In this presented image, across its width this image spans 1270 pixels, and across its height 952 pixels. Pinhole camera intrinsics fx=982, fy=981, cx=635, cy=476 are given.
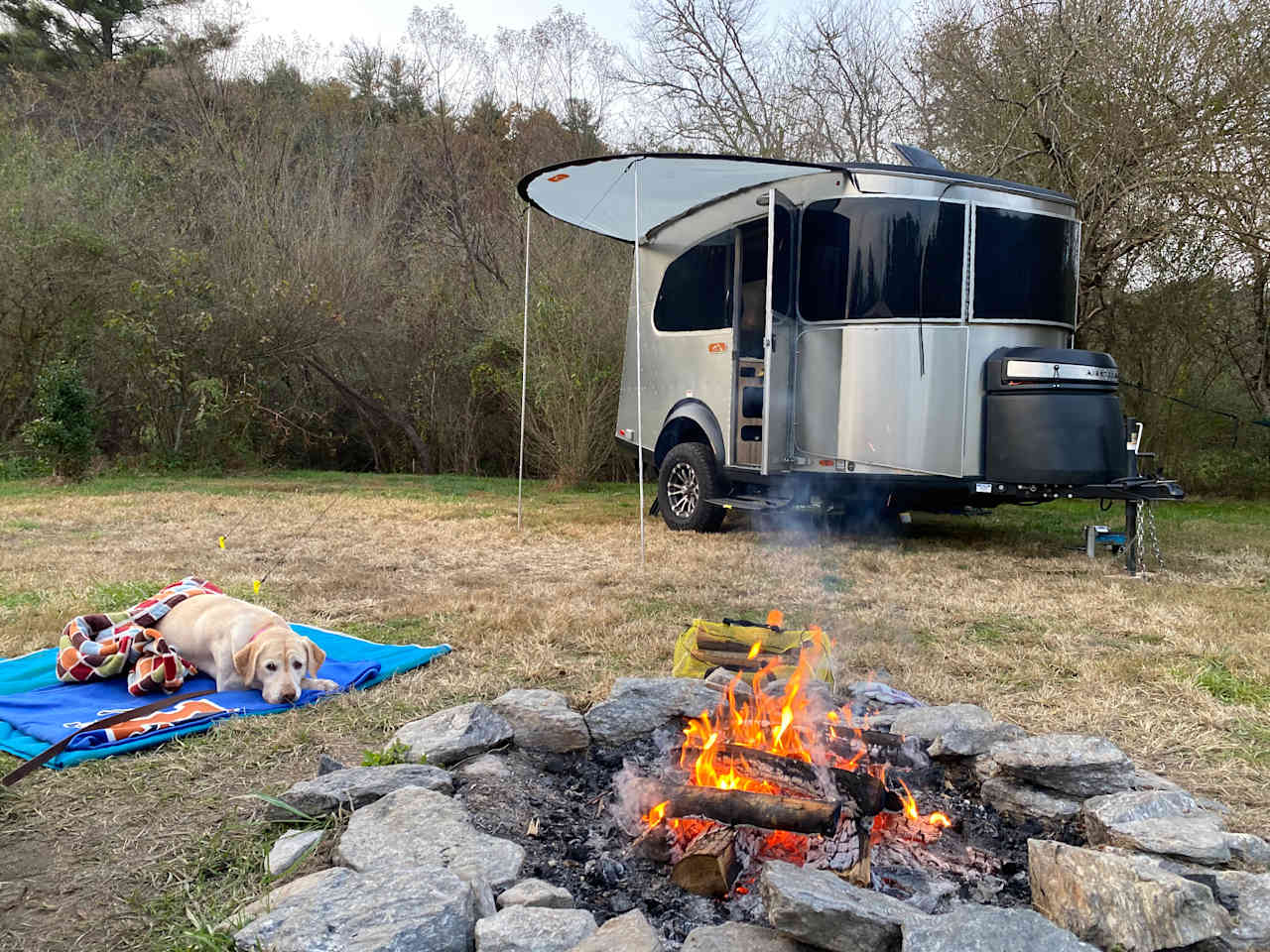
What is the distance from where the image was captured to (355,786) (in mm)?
2652

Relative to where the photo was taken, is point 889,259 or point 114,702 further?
point 889,259

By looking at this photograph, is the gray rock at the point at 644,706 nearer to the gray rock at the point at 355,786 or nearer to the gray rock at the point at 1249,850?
the gray rock at the point at 355,786

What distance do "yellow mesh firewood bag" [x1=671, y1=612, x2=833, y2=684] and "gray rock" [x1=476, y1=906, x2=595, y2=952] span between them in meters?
1.72

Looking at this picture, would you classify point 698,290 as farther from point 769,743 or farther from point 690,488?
point 769,743

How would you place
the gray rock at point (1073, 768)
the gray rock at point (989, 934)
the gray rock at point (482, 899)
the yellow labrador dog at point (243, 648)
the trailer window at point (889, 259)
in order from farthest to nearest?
1. the trailer window at point (889, 259)
2. the yellow labrador dog at point (243, 648)
3. the gray rock at point (1073, 768)
4. the gray rock at point (482, 899)
5. the gray rock at point (989, 934)

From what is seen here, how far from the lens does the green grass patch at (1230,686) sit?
3.88m

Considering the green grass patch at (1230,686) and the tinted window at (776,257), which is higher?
the tinted window at (776,257)

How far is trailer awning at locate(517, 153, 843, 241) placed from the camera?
6500 mm

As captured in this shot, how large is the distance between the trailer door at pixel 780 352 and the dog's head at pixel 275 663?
165 inches

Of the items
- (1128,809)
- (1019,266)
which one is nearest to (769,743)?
(1128,809)

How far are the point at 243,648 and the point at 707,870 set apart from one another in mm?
2352

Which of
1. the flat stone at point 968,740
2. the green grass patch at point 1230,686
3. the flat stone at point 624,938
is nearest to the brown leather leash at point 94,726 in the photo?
the flat stone at point 624,938

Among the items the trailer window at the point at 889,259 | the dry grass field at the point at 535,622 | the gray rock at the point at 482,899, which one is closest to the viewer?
the gray rock at the point at 482,899

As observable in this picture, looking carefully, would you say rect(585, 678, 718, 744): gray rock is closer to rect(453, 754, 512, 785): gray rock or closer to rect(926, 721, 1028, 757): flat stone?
rect(453, 754, 512, 785): gray rock
